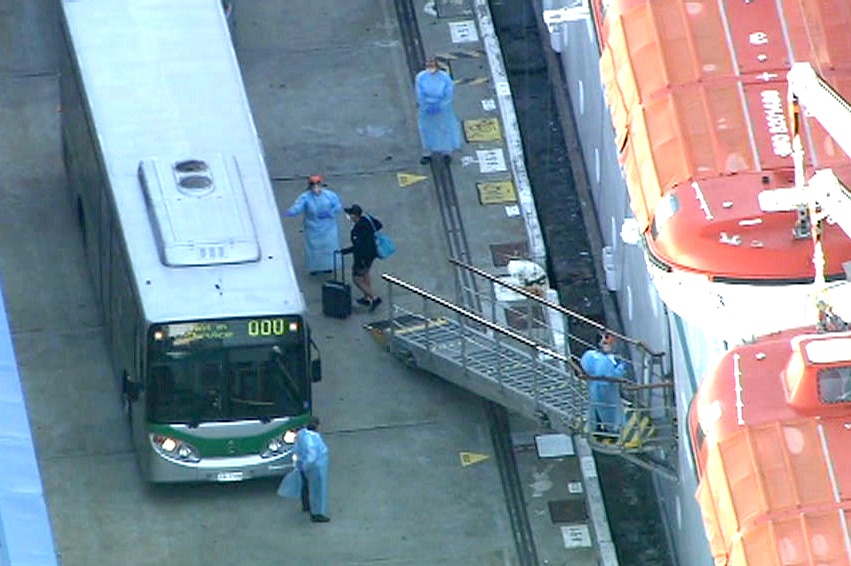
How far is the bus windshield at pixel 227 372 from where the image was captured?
150ft

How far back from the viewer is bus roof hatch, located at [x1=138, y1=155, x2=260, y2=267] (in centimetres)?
4612

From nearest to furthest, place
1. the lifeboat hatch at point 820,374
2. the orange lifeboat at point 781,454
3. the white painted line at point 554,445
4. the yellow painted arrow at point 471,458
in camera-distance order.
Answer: the orange lifeboat at point 781,454, the lifeboat hatch at point 820,374, the yellow painted arrow at point 471,458, the white painted line at point 554,445

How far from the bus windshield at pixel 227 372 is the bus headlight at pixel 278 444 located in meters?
0.35

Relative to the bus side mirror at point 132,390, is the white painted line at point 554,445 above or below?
below

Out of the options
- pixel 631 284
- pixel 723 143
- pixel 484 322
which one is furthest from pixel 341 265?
pixel 723 143

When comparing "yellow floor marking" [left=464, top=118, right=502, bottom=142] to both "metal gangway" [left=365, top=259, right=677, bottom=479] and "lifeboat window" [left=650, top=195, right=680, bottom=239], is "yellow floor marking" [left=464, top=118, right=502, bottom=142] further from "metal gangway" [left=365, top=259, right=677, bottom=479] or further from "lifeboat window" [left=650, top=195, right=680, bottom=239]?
"lifeboat window" [left=650, top=195, right=680, bottom=239]

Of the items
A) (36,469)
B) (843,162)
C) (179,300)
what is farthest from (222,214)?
(843,162)

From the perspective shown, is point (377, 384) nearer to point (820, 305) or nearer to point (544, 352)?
point (544, 352)

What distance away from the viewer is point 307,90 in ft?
177

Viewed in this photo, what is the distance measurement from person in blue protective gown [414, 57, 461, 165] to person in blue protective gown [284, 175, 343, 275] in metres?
1.88

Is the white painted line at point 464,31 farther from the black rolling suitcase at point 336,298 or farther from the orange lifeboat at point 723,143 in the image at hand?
the orange lifeboat at point 723,143

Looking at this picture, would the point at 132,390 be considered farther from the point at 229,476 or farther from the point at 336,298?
the point at 336,298

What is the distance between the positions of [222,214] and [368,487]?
12.2ft

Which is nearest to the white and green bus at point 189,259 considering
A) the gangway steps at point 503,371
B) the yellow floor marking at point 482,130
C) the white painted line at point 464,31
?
the gangway steps at point 503,371
